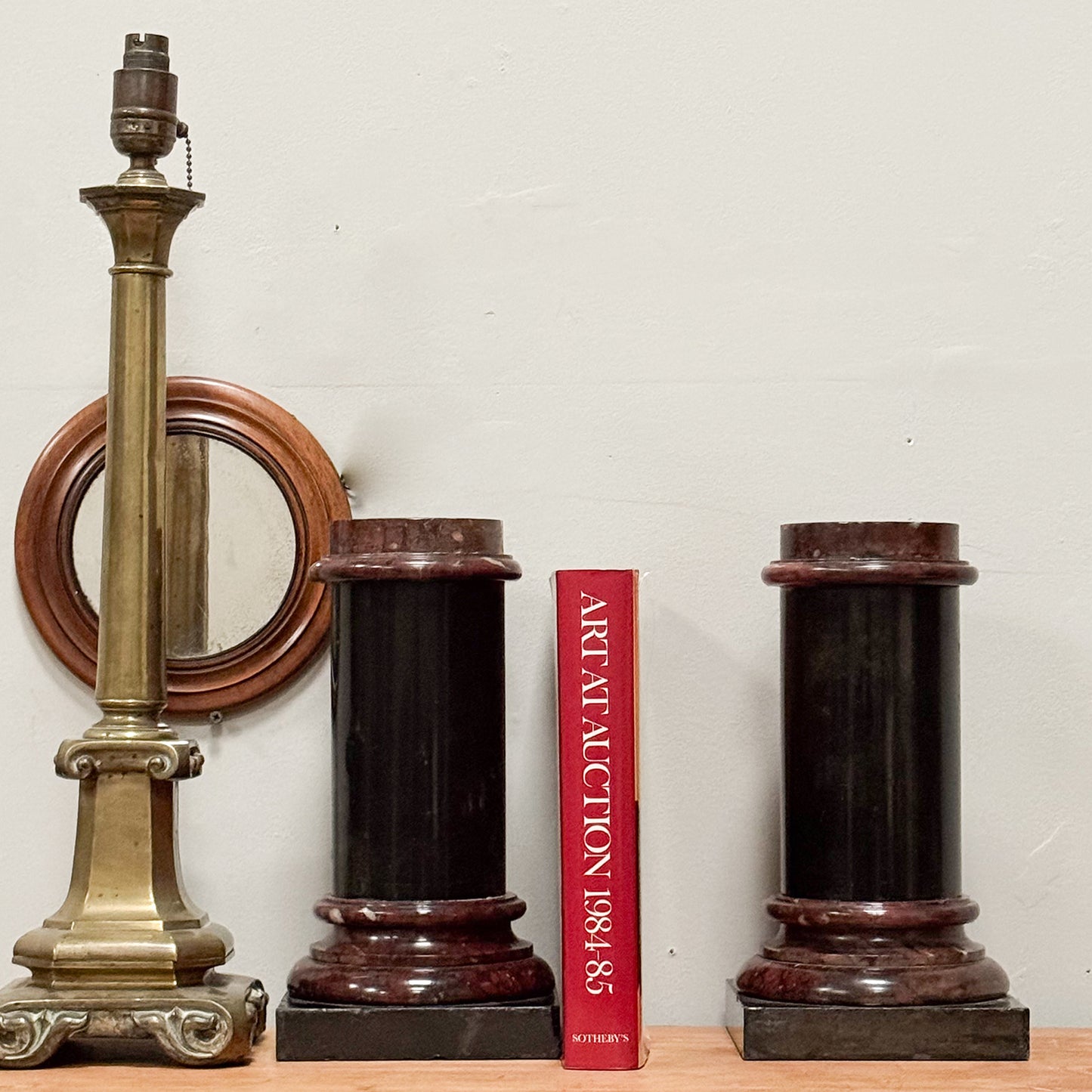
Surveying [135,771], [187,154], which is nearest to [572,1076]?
[135,771]

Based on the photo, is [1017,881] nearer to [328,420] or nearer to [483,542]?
[483,542]

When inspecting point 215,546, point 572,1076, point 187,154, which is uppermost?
point 187,154

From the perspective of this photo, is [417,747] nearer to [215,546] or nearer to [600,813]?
[600,813]

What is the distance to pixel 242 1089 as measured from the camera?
86 centimetres

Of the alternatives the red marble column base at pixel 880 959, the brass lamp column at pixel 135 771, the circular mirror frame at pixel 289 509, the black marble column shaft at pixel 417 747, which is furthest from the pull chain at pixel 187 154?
the red marble column base at pixel 880 959

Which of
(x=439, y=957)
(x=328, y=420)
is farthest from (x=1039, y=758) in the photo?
(x=328, y=420)

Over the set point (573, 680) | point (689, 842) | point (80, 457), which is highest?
point (80, 457)

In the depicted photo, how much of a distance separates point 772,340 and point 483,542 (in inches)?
11.4

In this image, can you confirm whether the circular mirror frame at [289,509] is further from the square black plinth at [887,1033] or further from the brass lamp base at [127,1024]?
the square black plinth at [887,1033]

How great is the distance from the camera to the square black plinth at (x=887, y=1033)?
0.93m

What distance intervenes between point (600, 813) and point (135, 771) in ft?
0.95

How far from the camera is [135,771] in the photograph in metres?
0.96

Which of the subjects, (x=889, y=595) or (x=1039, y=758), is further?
(x=1039, y=758)

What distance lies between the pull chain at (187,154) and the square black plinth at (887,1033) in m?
0.65
